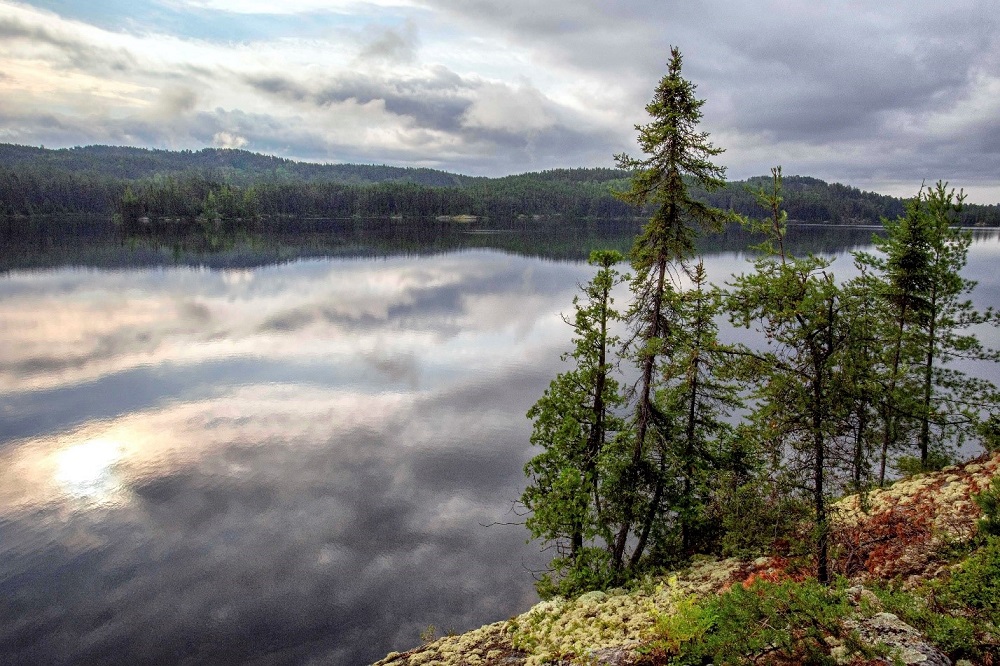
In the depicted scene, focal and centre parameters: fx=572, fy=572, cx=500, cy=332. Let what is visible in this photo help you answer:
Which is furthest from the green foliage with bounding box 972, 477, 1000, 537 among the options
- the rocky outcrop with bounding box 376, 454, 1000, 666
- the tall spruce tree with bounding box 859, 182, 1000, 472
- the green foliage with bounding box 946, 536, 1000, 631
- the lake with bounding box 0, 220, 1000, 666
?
the lake with bounding box 0, 220, 1000, 666

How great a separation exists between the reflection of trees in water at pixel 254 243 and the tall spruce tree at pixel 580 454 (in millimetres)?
77396

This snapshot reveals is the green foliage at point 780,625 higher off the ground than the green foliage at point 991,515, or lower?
lower

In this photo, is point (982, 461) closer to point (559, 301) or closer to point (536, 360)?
point (536, 360)

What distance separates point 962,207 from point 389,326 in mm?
51551

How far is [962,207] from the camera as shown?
750 inches

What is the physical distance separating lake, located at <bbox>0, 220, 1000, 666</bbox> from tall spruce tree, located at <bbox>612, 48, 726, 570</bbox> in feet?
20.8

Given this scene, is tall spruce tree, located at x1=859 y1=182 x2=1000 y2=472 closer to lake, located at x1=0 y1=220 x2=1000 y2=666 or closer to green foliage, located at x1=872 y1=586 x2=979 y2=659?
green foliage, located at x1=872 y1=586 x2=979 y2=659

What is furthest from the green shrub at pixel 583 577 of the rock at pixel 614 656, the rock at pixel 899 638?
the rock at pixel 899 638

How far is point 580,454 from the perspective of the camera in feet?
64.1

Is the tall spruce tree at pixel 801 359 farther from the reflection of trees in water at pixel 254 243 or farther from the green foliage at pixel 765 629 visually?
the reflection of trees in water at pixel 254 243

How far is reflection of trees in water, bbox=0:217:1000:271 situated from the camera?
366 feet

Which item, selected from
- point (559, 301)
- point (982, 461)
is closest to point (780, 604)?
point (982, 461)

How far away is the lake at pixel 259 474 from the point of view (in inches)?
768

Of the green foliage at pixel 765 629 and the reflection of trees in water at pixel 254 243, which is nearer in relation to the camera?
the green foliage at pixel 765 629
